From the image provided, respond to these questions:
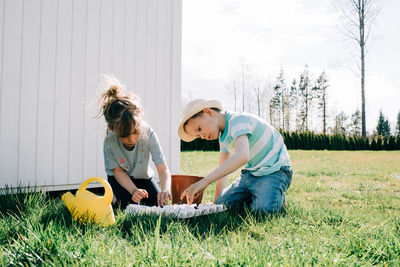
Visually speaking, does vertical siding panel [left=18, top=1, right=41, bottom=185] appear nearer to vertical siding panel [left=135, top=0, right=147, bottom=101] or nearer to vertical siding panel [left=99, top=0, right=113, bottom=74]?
vertical siding panel [left=99, top=0, right=113, bottom=74]

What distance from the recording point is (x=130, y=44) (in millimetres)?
3957

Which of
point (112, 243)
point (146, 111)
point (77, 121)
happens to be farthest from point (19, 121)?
point (112, 243)

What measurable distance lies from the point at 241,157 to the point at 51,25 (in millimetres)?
2439

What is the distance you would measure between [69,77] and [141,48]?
994 mm

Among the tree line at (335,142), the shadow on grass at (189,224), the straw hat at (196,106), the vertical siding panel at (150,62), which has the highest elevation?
the vertical siding panel at (150,62)

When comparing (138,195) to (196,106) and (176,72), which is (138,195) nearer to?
(196,106)

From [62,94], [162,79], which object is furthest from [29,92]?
[162,79]

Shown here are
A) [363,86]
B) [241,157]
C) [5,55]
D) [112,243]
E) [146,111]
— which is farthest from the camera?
[363,86]

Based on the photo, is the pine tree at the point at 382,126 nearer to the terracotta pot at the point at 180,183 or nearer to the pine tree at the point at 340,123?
the pine tree at the point at 340,123

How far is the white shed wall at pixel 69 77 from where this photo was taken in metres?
3.11

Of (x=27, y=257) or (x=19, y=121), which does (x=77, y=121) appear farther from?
(x=27, y=257)

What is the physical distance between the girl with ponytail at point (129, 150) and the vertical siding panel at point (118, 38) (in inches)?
40.1

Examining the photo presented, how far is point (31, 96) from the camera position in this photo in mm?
3215

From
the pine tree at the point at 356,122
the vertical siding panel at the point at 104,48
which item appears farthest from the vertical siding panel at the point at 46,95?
the pine tree at the point at 356,122
